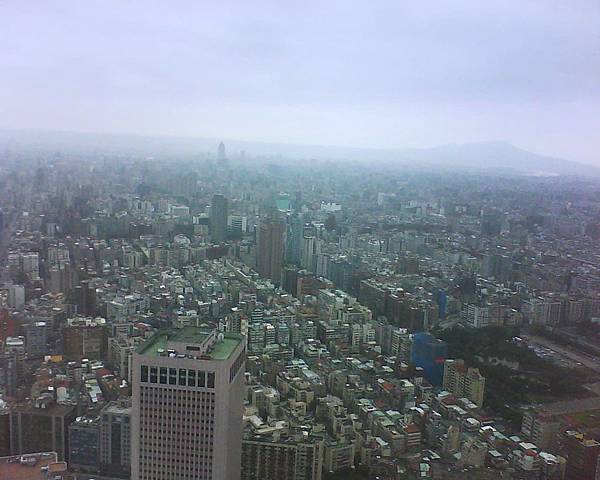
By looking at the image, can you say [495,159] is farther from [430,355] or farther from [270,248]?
[270,248]

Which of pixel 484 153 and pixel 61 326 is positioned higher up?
pixel 484 153

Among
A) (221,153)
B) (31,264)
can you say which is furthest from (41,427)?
(221,153)

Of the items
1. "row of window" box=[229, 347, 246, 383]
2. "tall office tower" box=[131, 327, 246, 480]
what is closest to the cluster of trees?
"row of window" box=[229, 347, 246, 383]

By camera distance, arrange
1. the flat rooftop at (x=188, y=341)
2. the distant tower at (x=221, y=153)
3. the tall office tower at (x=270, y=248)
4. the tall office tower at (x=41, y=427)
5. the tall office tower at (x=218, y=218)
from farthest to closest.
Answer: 1. the tall office tower at (x=218, y=218)
2. the tall office tower at (x=270, y=248)
3. the distant tower at (x=221, y=153)
4. the tall office tower at (x=41, y=427)
5. the flat rooftop at (x=188, y=341)

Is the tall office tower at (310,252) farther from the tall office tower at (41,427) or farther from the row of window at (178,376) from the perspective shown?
the row of window at (178,376)

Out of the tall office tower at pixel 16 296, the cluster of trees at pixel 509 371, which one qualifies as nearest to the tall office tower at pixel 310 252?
the cluster of trees at pixel 509 371

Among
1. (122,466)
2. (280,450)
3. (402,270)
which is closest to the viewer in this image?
(122,466)

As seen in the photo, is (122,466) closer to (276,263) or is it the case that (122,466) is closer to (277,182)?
(276,263)

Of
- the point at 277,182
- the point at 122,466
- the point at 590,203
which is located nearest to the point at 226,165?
the point at 277,182
